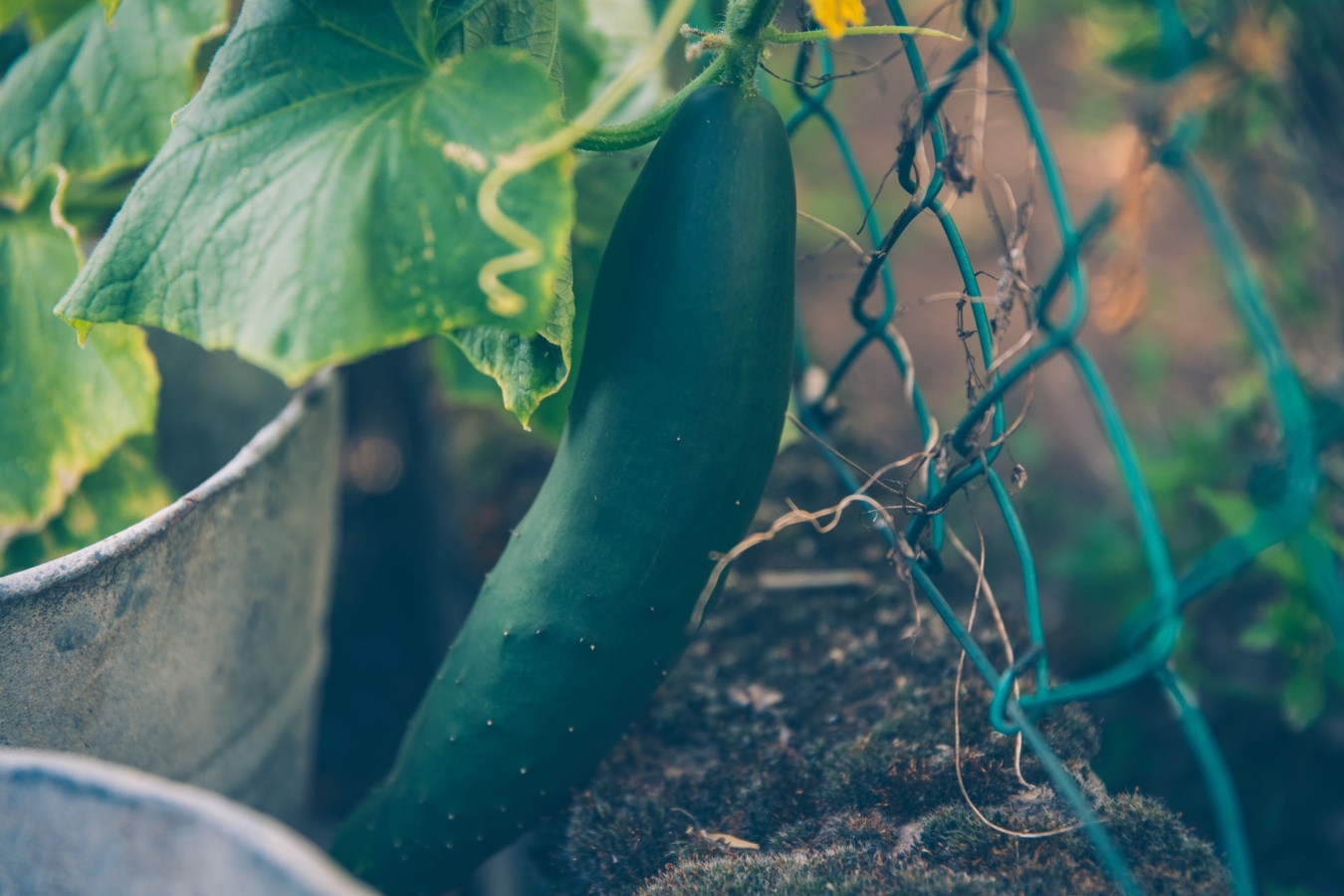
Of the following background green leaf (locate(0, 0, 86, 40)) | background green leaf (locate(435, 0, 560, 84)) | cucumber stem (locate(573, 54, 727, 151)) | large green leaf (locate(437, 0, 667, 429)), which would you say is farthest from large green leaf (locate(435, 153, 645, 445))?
background green leaf (locate(0, 0, 86, 40))

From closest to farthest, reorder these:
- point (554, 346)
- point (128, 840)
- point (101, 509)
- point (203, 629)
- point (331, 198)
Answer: point (128, 840), point (331, 198), point (554, 346), point (203, 629), point (101, 509)

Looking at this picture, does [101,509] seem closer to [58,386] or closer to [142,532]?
[58,386]

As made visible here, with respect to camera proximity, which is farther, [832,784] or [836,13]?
[832,784]

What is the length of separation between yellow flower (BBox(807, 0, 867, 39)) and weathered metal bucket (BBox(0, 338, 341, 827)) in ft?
2.27

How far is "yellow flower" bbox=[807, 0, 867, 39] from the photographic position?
63 centimetres

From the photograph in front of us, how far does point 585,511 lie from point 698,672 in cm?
35

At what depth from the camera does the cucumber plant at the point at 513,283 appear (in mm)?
648

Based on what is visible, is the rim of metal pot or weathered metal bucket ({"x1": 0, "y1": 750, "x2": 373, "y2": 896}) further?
the rim of metal pot

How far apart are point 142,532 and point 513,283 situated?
0.46m

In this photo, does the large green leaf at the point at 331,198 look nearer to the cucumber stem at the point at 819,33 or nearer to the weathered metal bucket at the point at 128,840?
the cucumber stem at the point at 819,33

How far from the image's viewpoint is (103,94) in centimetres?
104

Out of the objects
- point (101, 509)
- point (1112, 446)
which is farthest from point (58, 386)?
point (1112, 446)

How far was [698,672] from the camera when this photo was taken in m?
1.05

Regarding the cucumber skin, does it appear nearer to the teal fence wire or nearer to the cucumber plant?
the cucumber plant
